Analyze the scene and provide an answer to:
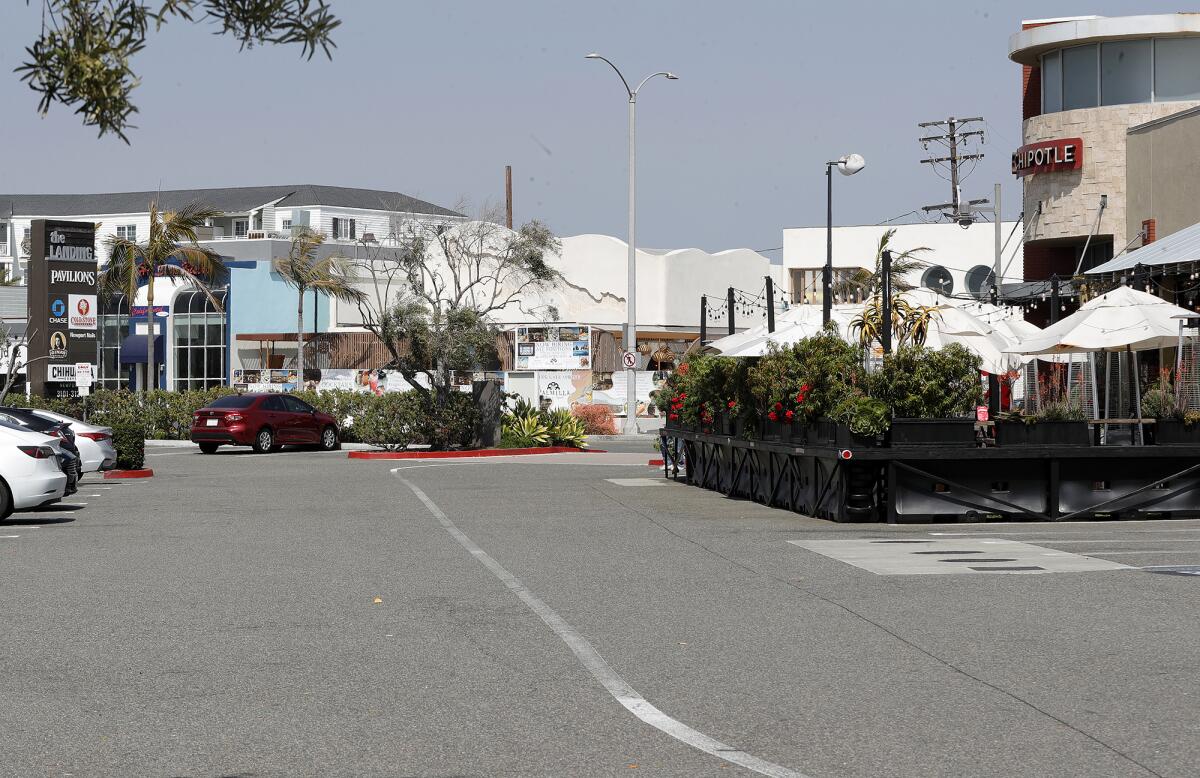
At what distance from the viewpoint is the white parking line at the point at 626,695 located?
6.94 metres

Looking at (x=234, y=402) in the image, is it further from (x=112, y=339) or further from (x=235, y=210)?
(x=235, y=210)

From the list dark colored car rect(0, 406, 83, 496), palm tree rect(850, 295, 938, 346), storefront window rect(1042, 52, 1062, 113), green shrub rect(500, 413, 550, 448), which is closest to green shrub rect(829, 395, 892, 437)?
palm tree rect(850, 295, 938, 346)

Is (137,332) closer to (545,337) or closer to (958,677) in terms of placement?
(545,337)

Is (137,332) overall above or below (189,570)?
above

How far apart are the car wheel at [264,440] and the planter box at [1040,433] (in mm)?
24355

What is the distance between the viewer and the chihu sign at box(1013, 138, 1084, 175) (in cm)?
3888

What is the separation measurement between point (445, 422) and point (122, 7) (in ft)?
112

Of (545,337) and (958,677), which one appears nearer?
(958,677)

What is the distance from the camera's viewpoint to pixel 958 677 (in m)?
8.88

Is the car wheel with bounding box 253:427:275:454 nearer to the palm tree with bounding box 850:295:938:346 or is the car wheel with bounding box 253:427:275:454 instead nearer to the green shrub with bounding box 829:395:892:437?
the palm tree with bounding box 850:295:938:346

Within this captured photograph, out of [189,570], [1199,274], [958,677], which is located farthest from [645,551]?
[1199,274]

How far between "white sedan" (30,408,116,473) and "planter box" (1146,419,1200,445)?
18.5 metres

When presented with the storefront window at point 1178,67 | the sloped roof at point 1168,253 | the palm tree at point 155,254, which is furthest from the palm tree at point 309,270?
the sloped roof at point 1168,253

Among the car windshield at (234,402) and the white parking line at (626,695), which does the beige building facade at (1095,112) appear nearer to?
the car windshield at (234,402)
